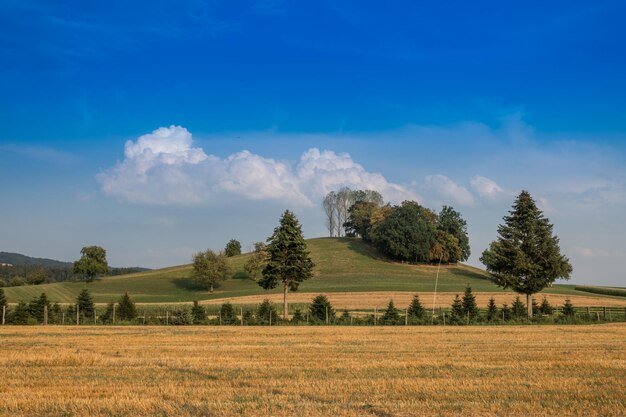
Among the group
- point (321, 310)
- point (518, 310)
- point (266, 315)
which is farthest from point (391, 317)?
point (518, 310)

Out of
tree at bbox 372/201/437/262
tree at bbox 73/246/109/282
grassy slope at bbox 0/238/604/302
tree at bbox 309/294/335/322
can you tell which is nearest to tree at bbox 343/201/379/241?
grassy slope at bbox 0/238/604/302

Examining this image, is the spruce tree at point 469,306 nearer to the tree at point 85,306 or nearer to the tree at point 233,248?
the tree at point 85,306

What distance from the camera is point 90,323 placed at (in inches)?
1982

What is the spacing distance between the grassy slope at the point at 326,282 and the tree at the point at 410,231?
388cm

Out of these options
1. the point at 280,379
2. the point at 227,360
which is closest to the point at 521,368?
the point at 280,379

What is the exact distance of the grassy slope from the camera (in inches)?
3880

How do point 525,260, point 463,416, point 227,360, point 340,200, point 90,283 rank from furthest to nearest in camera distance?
point 340,200
point 90,283
point 525,260
point 227,360
point 463,416

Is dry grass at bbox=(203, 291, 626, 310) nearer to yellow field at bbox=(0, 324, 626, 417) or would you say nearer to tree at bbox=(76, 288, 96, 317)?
tree at bbox=(76, 288, 96, 317)

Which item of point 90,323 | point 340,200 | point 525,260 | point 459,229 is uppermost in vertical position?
point 340,200

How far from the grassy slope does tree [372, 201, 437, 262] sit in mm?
3880

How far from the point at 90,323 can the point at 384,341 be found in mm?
30050

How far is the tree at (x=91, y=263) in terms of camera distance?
420 feet

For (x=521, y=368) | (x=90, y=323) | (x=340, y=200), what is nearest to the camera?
(x=521, y=368)

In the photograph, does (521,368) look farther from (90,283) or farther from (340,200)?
(340,200)
